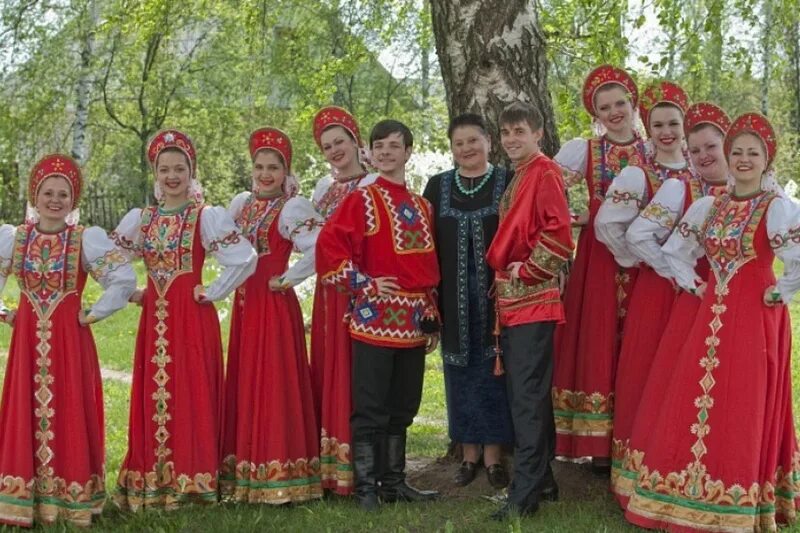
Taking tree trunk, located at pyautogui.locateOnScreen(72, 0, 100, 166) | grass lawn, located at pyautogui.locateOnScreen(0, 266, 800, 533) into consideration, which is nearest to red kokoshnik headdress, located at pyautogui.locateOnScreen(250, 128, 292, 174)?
grass lawn, located at pyautogui.locateOnScreen(0, 266, 800, 533)

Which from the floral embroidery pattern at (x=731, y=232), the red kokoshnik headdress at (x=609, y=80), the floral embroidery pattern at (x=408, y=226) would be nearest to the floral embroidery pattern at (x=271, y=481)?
the floral embroidery pattern at (x=408, y=226)

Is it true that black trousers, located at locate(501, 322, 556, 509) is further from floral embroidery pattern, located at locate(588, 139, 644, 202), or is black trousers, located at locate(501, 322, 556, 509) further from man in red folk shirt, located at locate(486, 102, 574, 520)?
floral embroidery pattern, located at locate(588, 139, 644, 202)

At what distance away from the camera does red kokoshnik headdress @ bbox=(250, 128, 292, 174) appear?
5.20 metres

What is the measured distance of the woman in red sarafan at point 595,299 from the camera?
16.5 feet

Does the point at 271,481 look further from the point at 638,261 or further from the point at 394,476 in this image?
the point at 638,261

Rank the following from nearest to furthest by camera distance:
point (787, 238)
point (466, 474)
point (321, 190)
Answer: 1. point (787, 238)
2. point (466, 474)
3. point (321, 190)

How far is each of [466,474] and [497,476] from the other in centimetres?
21

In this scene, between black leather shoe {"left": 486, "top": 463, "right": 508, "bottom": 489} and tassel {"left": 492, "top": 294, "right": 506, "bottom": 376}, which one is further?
black leather shoe {"left": 486, "top": 463, "right": 508, "bottom": 489}

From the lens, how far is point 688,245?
456 cm

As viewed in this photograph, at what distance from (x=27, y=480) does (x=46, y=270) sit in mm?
971

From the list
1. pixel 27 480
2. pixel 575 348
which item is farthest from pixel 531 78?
pixel 27 480

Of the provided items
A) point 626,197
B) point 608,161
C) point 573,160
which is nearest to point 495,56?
point 573,160

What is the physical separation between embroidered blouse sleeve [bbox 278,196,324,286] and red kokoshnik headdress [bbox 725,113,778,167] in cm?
197

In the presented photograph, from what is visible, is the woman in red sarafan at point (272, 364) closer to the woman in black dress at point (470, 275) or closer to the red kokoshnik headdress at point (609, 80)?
the woman in black dress at point (470, 275)
